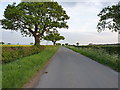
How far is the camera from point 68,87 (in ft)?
21.0

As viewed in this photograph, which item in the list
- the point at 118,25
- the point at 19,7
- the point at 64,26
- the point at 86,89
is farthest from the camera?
the point at 64,26

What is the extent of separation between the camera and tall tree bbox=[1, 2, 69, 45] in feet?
109

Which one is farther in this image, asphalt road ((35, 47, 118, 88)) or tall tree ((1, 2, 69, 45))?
tall tree ((1, 2, 69, 45))

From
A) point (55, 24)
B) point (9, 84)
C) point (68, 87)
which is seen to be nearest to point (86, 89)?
point (68, 87)

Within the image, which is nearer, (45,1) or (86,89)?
(86,89)

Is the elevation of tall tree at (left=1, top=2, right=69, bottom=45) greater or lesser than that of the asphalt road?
greater

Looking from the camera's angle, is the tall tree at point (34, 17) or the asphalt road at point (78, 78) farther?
the tall tree at point (34, 17)

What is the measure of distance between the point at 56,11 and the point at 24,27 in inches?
299

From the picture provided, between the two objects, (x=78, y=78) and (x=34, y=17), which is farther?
(x=34, y=17)

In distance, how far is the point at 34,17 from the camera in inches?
1310

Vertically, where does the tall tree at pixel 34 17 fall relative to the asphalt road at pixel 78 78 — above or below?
above

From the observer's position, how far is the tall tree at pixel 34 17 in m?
33.4

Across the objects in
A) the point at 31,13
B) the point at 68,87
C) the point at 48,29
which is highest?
the point at 31,13

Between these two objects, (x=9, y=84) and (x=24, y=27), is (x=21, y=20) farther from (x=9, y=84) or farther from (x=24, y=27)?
(x=9, y=84)
